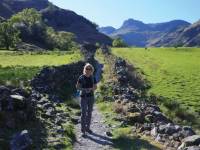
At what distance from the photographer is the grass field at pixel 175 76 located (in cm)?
5322

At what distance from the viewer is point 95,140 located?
23.1m

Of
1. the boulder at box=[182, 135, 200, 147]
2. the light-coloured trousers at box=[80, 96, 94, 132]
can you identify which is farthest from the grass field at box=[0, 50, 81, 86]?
the boulder at box=[182, 135, 200, 147]

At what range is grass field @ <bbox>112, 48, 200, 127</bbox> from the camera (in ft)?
175

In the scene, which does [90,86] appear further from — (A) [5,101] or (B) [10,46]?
(B) [10,46]

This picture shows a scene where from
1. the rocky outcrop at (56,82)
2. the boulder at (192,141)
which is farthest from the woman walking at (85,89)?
the rocky outcrop at (56,82)

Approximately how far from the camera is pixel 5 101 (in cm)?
2302

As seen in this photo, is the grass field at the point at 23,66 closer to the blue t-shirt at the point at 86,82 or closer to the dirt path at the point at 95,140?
the dirt path at the point at 95,140

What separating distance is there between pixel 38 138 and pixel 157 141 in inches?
227

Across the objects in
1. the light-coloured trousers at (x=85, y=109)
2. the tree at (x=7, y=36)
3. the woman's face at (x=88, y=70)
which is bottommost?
the light-coloured trousers at (x=85, y=109)

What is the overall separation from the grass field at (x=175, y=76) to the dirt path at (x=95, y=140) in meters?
17.3

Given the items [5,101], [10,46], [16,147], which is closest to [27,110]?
[5,101]

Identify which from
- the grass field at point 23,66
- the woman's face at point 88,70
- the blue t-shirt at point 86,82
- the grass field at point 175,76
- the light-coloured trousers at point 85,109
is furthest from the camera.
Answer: the grass field at point 175,76

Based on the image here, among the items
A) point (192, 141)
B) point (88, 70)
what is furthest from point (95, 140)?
point (192, 141)

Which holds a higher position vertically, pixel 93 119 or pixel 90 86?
pixel 90 86
